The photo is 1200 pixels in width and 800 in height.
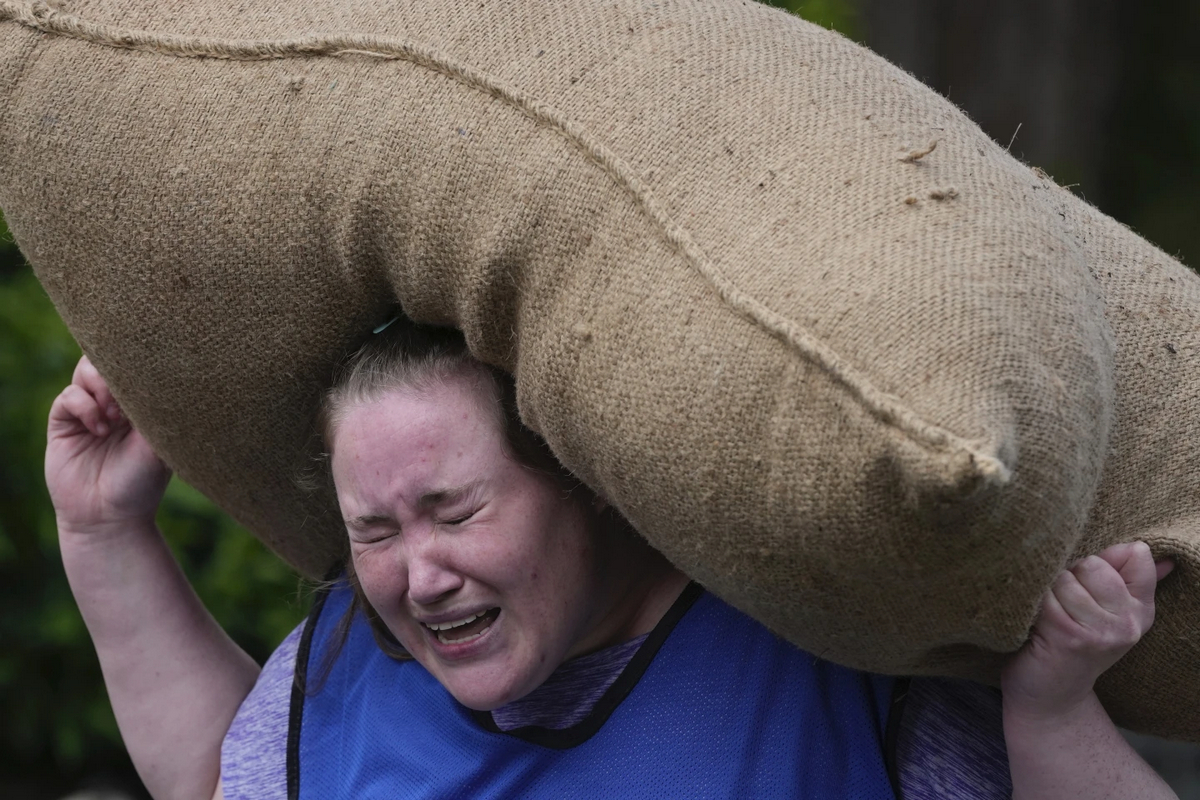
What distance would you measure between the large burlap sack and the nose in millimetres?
243

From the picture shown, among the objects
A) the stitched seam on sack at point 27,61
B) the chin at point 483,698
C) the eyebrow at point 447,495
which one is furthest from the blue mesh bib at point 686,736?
the stitched seam on sack at point 27,61

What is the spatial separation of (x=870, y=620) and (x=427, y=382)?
2.08ft

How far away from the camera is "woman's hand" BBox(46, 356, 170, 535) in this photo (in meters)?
2.09

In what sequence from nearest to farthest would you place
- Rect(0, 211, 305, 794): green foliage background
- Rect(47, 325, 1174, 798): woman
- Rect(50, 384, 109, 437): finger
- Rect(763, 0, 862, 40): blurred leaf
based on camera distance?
Rect(47, 325, 1174, 798): woman < Rect(50, 384, 109, 437): finger < Rect(0, 211, 305, 794): green foliage background < Rect(763, 0, 862, 40): blurred leaf

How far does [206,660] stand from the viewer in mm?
2170

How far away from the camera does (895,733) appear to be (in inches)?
61.6

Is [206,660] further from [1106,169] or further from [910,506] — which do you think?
[1106,169]

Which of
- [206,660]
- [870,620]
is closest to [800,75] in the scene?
[870,620]

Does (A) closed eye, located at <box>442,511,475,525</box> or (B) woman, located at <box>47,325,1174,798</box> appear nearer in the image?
(B) woman, located at <box>47,325,1174,798</box>

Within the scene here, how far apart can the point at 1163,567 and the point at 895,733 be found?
1.35 feet

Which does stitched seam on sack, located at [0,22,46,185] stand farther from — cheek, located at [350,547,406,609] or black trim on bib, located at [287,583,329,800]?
black trim on bib, located at [287,583,329,800]

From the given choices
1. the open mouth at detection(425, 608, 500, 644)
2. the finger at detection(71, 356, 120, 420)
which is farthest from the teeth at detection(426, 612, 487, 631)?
the finger at detection(71, 356, 120, 420)

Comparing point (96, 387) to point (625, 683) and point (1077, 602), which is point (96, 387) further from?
point (1077, 602)

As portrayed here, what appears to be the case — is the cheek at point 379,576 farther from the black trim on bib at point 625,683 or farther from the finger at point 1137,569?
the finger at point 1137,569
